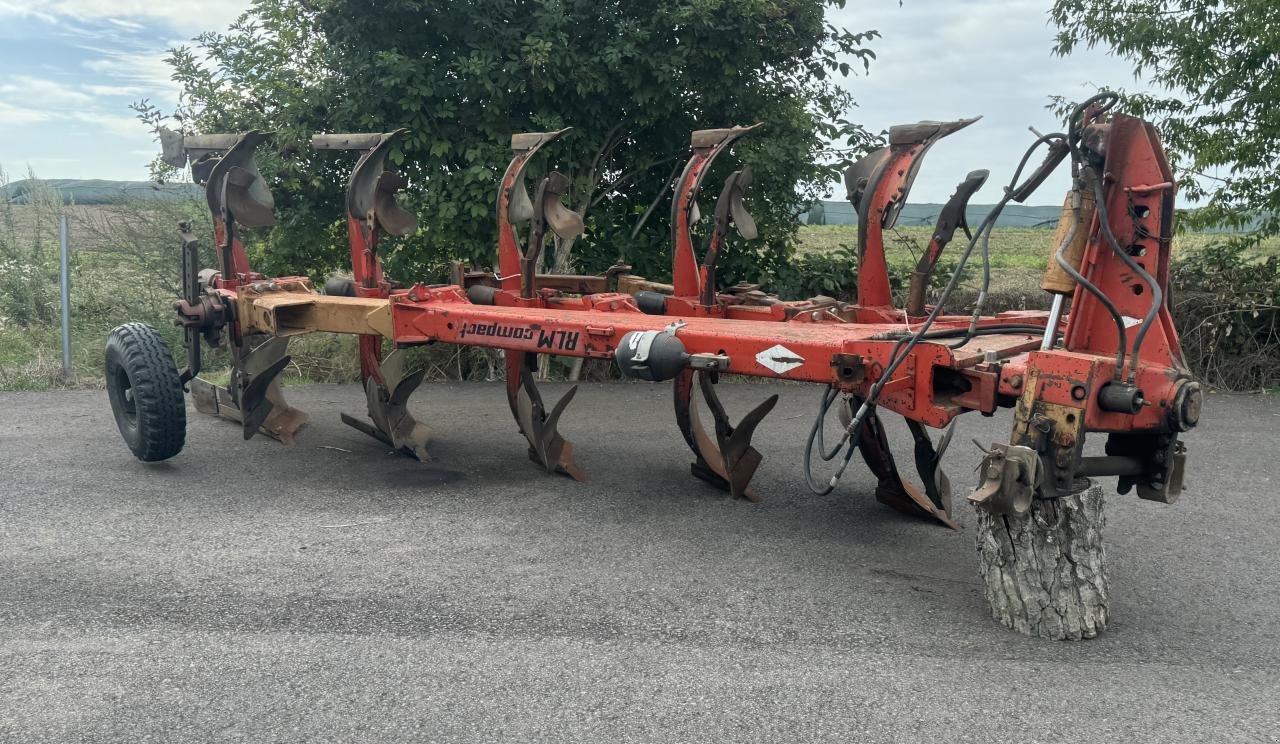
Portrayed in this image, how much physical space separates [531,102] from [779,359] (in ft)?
19.2

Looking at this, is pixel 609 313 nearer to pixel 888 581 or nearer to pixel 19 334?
pixel 888 581

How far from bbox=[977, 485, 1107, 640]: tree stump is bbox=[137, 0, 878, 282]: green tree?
5905 mm

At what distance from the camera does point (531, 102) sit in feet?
31.6

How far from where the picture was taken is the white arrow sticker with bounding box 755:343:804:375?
4.39 metres

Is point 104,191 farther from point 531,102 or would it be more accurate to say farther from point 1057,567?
point 1057,567

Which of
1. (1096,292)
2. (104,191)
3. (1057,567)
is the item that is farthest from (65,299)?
(1096,292)

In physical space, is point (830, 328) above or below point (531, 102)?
below

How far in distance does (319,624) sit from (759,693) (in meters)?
1.61

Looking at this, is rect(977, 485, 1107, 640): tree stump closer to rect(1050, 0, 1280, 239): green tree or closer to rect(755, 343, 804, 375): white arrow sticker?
rect(755, 343, 804, 375): white arrow sticker

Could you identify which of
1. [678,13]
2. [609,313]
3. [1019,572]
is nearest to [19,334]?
[678,13]

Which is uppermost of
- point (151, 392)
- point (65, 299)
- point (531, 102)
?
point (531, 102)

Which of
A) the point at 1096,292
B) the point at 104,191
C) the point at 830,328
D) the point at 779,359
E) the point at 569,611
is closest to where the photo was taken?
the point at 1096,292

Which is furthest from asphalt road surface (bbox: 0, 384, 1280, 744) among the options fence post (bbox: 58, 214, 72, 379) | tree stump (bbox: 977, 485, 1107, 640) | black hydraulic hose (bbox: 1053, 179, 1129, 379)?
fence post (bbox: 58, 214, 72, 379)

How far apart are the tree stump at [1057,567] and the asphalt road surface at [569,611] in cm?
10
